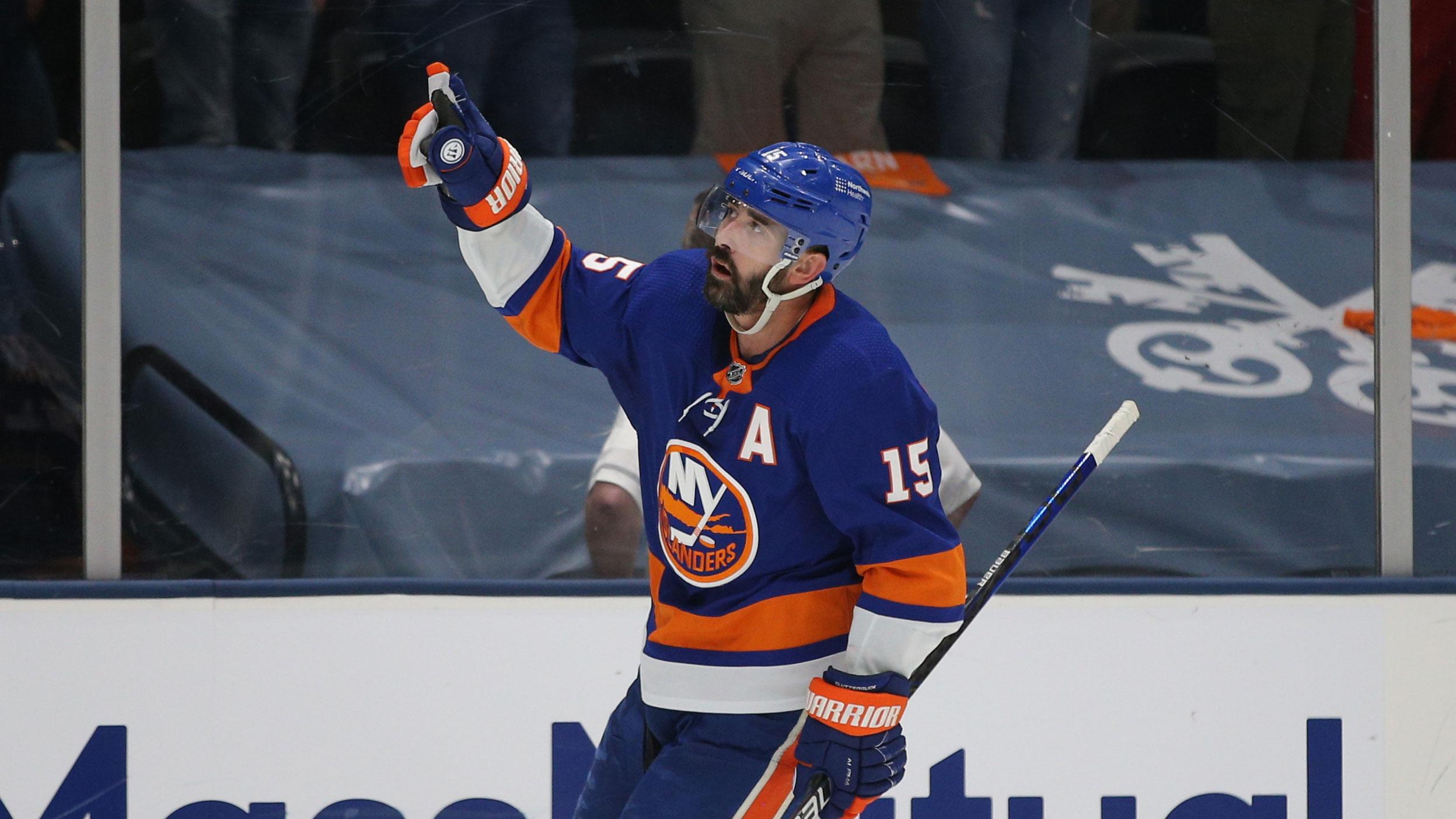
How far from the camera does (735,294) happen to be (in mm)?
1930

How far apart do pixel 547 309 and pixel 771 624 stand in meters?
0.48

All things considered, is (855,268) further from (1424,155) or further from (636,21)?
(1424,155)

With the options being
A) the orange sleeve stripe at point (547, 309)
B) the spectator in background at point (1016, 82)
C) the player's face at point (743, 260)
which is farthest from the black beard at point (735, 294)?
the spectator in background at point (1016, 82)

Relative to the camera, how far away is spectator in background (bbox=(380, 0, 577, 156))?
2949 millimetres

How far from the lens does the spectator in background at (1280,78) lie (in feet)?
9.84

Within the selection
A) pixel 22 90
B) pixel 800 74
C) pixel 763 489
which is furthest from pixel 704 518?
pixel 22 90

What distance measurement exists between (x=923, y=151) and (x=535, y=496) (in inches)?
37.4

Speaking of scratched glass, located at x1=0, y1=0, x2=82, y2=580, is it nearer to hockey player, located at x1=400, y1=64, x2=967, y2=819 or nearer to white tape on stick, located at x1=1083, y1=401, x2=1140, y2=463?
hockey player, located at x1=400, y1=64, x2=967, y2=819

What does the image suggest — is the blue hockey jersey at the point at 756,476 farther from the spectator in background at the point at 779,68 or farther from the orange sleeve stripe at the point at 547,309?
the spectator in background at the point at 779,68

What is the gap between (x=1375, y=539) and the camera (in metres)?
2.89

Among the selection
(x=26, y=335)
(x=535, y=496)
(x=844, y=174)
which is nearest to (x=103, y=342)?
(x=26, y=335)

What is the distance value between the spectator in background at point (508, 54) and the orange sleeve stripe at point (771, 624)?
1.28 m

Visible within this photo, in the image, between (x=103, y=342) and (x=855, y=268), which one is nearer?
(x=103, y=342)

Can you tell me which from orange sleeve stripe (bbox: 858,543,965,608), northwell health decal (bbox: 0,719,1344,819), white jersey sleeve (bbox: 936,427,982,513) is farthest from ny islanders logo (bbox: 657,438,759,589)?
white jersey sleeve (bbox: 936,427,982,513)
